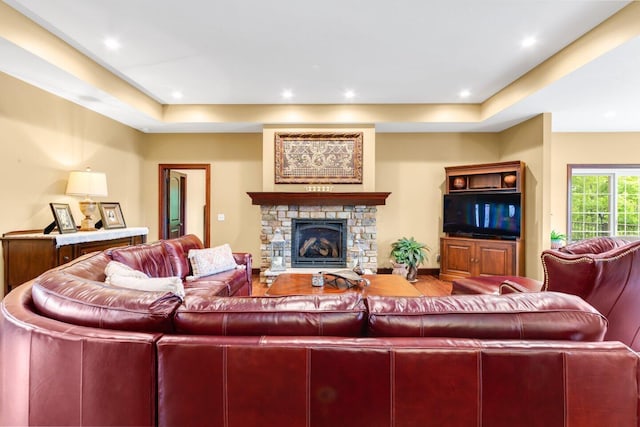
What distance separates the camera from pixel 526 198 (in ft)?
15.3

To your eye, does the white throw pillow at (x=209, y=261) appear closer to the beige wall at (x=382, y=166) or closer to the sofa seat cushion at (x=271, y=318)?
the beige wall at (x=382, y=166)

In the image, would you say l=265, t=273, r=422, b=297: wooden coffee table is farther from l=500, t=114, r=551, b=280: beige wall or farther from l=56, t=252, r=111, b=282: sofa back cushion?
l=500, t=114, r=551, b=280: beige wall

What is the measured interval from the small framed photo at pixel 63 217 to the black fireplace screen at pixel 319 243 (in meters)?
2.95

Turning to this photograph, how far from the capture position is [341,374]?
1.05 meters

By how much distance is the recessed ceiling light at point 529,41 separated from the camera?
2951 mm

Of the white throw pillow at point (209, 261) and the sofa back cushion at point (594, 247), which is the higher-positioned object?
the sofa back cushion at point (594, 247)

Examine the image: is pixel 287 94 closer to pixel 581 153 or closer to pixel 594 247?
pixel 594 247

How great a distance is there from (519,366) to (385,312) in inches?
18.5

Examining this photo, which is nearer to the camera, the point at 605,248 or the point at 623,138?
the point at 605,248

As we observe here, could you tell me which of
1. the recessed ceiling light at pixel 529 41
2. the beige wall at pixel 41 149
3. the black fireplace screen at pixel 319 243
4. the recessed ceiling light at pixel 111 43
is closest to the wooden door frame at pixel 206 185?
the beige wall at pixel 41 149

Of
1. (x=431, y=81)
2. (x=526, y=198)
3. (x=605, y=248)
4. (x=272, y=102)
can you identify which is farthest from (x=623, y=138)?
(x=272, y=102)

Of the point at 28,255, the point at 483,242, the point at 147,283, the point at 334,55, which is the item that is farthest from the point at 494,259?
the point at 28,255

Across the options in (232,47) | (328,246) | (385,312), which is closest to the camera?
(385,312)

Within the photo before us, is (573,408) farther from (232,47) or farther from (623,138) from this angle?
(623,138)
